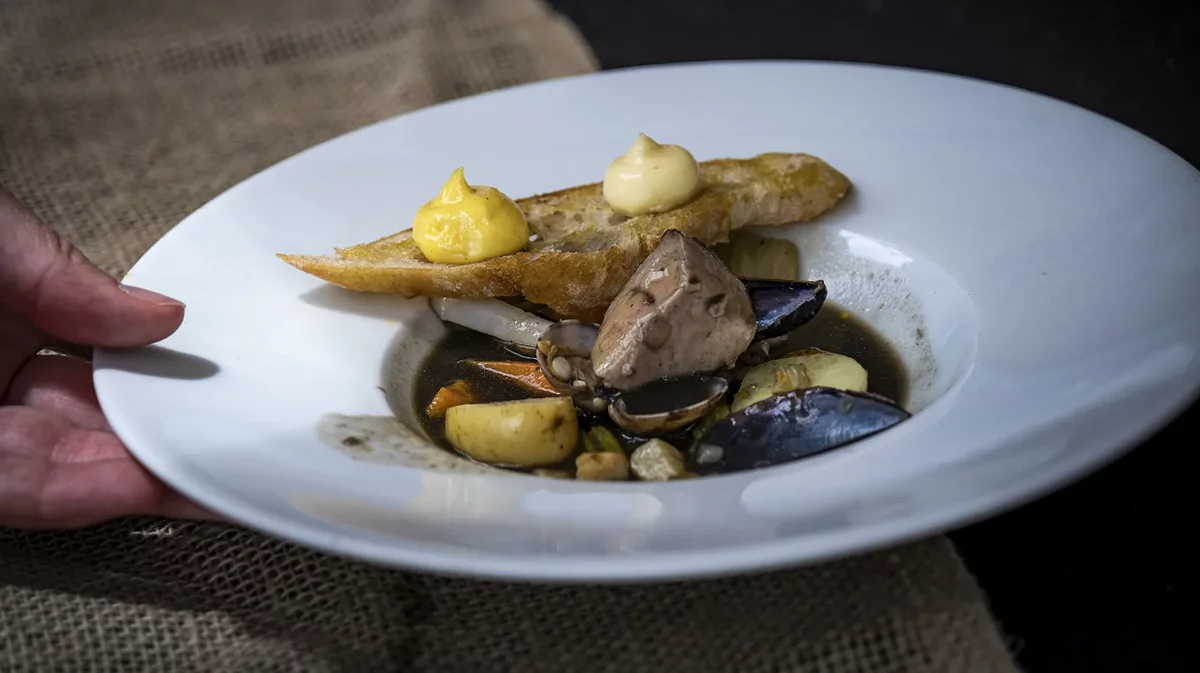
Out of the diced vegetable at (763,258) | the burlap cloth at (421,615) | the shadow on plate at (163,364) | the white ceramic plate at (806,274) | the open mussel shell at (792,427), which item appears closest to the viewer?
the white ceramic plate at (806,274)

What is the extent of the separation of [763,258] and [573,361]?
0.86 metres

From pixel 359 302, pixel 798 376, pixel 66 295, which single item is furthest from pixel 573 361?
pixel 66 295

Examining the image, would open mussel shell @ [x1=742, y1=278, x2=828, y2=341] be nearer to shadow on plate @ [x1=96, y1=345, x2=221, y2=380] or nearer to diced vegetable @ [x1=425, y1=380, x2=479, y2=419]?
diced vegetable @ [x1=425, y1=380, x2=479, y2=419]

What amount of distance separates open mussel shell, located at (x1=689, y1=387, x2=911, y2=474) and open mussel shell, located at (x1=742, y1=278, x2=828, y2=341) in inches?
18.1

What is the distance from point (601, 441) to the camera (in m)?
2.50

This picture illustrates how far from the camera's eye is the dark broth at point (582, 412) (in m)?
2.74

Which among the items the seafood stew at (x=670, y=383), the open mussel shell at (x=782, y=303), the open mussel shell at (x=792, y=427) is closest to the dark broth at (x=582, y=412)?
the seafood stew at (x=670, y=383)

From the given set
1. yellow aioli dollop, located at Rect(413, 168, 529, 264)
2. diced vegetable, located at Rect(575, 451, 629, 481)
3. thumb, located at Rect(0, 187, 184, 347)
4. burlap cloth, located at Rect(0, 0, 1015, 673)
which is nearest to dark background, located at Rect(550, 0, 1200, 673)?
burlap cloth, located at Rect(0, 0, 1015, 673)

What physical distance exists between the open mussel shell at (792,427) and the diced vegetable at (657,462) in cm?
5

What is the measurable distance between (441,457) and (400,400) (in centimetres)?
48

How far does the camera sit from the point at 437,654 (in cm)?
213

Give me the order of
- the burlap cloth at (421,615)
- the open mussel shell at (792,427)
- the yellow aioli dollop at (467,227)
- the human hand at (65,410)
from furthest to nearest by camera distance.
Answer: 1. the yellow aioli dollop at (467,227)
2. the human hand at (65,410)
3. the open mussel shell at (792,427)
4. the burlap cloth at (421,615)

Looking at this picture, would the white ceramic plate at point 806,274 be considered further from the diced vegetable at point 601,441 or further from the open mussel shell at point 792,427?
the diced vegetable at point 601,441

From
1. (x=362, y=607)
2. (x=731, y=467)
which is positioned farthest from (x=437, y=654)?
(x=731, y=467)
